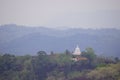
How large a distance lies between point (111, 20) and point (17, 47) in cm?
448

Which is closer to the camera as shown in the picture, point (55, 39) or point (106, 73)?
point (106, 73)

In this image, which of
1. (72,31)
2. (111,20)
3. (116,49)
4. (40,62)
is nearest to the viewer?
(40,62)

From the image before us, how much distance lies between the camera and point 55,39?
51.5ft

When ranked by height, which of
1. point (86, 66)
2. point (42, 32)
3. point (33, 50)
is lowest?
point (86, 66)

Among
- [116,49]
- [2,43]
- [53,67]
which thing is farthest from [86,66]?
[2,43]

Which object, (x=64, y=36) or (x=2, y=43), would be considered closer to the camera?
(x=2, y=43)

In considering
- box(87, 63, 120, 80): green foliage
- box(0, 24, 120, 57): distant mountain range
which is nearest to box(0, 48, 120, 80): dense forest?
box(87, 63, 120, 80): green foliage

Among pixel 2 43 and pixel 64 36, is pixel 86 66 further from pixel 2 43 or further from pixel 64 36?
pixel 64 36

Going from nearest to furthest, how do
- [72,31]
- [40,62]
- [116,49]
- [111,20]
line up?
[40,62] < [116,49] < [111,20] < [72,31]

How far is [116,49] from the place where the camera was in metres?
13.2

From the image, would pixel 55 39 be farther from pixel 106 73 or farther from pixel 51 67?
pixel 106 73

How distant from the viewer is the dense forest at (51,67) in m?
9.33

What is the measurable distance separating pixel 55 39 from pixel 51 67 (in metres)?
5.99

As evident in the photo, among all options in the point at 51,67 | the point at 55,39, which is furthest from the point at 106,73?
the point at 55,39
